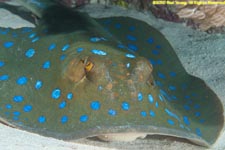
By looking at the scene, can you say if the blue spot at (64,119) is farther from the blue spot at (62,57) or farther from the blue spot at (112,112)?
the blue spot at (62,57)

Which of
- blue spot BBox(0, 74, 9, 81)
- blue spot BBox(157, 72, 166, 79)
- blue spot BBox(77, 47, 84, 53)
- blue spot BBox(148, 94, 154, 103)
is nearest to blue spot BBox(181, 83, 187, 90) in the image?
blue spot BBox(157, 72, 166, 79)

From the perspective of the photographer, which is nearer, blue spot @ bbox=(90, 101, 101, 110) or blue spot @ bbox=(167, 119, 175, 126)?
blue spot @ bbox=(90, 101, 101, 110)

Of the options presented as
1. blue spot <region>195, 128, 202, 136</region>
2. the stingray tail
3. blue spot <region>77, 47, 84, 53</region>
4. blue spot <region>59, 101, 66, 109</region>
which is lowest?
blue spot <region>195, 128, 202, 136</region>

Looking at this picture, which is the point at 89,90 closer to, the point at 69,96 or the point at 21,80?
the point at 69,96

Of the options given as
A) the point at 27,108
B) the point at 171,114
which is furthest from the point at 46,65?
the point at 171,114

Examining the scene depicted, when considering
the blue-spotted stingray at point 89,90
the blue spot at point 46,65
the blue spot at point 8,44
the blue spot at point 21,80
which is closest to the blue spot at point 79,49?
the blue-spotted stingray at point 89,90

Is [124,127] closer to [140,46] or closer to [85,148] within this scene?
[85,148]

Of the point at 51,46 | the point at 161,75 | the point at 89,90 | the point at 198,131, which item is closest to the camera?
the point at 89,90

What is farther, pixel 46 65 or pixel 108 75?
pixel 46 65

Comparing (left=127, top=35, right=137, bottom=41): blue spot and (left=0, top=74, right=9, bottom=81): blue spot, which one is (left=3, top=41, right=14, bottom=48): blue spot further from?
(left=127, top=35, right=137, bottom=41): blue spot
